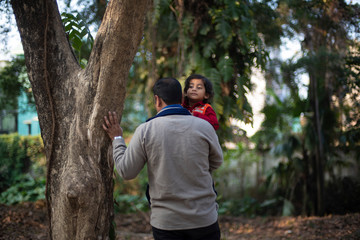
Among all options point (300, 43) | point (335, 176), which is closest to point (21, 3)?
point (300, 43)

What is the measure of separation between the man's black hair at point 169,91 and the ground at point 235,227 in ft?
11.7

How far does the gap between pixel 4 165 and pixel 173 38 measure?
17.8 ft

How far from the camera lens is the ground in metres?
5.16

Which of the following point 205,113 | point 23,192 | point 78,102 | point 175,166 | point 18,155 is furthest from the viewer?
point 18,155

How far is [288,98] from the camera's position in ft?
28.0

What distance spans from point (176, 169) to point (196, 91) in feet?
4.16

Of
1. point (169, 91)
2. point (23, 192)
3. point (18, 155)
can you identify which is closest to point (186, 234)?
point (169, 91)

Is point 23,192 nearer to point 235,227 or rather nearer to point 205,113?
point 235,227

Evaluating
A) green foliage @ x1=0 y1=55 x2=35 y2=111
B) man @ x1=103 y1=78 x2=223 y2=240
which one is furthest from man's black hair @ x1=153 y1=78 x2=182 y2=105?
green foliage @ x1=0 y1=55 x2=35 y2=111

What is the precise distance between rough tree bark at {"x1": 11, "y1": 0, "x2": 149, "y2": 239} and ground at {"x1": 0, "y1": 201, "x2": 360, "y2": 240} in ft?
8.14

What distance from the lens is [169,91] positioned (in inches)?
90.0

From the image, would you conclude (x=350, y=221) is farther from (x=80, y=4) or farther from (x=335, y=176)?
(x=80, y=4)

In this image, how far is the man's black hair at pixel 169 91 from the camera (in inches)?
90.0

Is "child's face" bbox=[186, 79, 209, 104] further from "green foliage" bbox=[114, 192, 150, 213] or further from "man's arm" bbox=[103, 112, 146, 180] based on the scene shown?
"green foliage" bbox=[114, 192, 150, 213]
